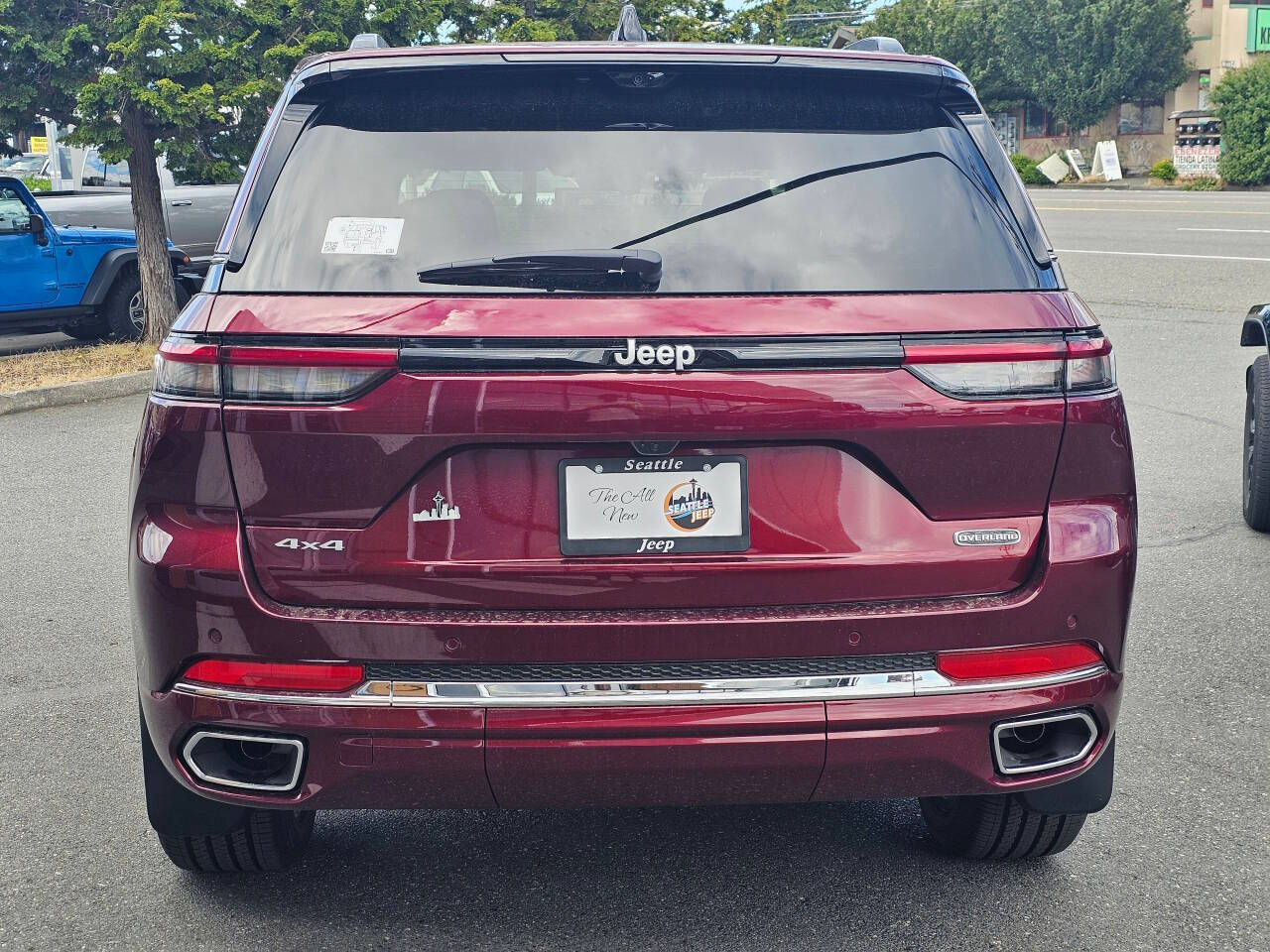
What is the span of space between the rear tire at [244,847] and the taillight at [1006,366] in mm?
1705

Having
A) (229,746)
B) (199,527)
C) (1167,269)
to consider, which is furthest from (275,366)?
(1167,269)

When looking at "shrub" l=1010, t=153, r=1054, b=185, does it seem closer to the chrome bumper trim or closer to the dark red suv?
the dark red suv

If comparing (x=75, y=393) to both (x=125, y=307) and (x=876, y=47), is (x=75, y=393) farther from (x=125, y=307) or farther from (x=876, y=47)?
(x=876, y=47)

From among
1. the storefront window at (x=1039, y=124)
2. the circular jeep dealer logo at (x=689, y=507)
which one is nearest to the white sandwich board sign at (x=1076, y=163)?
the storefront window at (x=1039, y=124)

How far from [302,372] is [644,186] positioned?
0.75 m

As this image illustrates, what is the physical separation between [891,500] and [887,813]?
4.38 ft

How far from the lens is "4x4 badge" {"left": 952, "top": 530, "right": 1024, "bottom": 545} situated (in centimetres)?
268

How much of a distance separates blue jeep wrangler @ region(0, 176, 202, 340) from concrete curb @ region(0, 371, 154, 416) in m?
1.68

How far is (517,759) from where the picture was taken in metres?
2.64

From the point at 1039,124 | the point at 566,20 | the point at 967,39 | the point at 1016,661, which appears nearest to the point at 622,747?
the point at 1016,661

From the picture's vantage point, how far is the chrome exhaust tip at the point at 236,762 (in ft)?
8.94

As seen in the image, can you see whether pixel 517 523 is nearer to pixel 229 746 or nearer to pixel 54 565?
pixel 229 746

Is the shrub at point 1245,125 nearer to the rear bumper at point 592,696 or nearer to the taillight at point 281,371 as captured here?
the rear bumper at point 592,696

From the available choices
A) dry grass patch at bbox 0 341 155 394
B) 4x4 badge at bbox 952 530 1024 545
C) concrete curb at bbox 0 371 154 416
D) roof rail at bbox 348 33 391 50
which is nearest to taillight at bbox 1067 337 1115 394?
4x4 badge at bbox 952 530 1024 545
